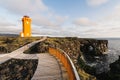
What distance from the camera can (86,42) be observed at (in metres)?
83.0

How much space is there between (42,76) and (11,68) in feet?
15.4

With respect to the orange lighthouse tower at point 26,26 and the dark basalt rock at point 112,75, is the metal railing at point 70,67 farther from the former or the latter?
the orange lighthouse tower at point 26,26

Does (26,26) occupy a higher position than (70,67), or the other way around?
(26,26)

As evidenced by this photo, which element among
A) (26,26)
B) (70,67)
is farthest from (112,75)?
(26,26)

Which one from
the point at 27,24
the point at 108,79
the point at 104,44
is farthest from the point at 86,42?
the point at 108,79

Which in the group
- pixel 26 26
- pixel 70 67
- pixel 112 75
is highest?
pixel 26 26

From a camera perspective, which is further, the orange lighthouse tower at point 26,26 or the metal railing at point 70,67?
the orange lighthouse tower at point 26,26

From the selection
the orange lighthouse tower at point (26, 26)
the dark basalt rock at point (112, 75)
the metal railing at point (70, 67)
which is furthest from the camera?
the orange lighthouse tower at point (26, 26)

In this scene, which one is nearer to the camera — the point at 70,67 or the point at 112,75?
the point at 70,67

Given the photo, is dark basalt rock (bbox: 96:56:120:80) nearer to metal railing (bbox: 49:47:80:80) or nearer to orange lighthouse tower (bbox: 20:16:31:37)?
metal railing (bbox: 49:47:80:80)

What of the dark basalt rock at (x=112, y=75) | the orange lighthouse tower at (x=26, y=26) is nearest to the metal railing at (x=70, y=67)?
the dark basalt rock at (x=112, y=75)

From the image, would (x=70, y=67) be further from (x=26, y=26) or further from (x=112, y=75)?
(x=26, y=26)

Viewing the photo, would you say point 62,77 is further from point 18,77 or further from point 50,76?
point 18,77

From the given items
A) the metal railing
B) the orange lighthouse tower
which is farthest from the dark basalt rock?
the orange lighthouse tower
